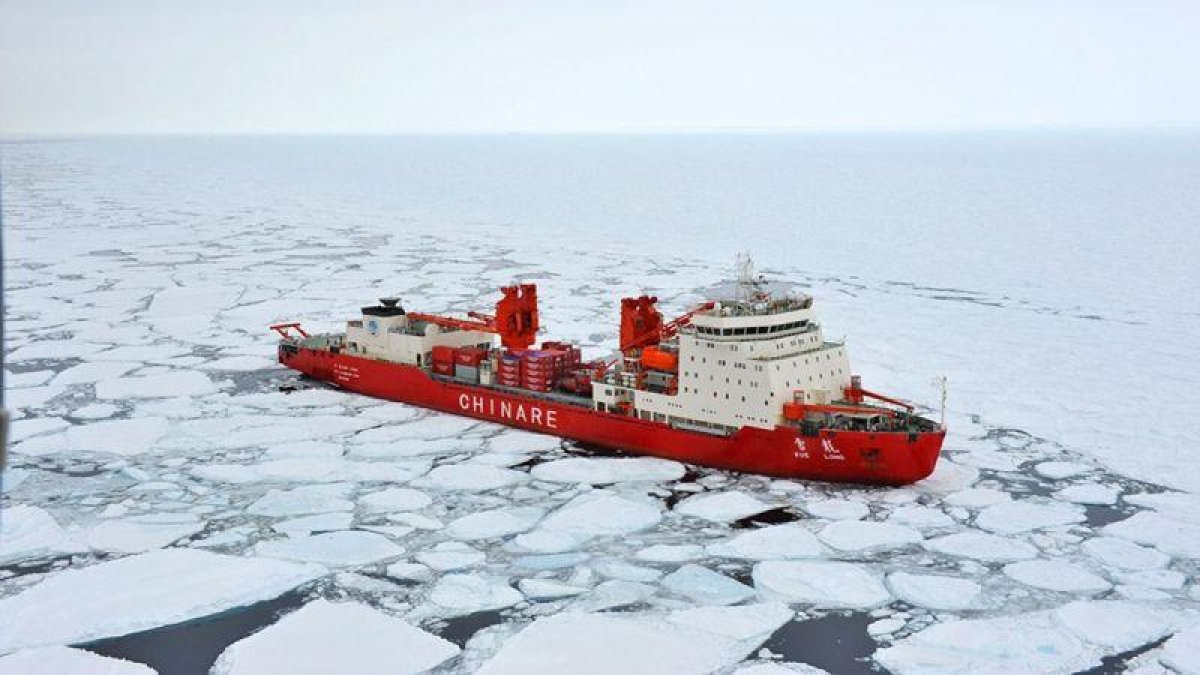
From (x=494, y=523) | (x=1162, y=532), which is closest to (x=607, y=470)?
(x=494, y=523)

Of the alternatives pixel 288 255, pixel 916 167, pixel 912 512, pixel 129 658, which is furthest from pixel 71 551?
pixel 916 167

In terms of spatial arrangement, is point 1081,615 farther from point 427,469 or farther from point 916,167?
point 916,167

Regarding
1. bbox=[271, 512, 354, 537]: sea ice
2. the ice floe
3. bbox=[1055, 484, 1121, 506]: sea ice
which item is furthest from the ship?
bbox=[271, 512, 354, 537]: sea ice

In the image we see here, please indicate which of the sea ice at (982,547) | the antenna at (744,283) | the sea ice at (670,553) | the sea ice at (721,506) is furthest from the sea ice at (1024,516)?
the antenna at (744,283)

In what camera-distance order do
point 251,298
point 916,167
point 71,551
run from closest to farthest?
point 71,551 < point 251,298 < point 916,167

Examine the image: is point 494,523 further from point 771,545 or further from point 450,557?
point 771,545

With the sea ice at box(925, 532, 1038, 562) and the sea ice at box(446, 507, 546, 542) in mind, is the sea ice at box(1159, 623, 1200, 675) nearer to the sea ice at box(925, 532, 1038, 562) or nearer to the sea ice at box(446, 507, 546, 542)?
Result: the sea ice at box(925, 532, 1038, 562)
